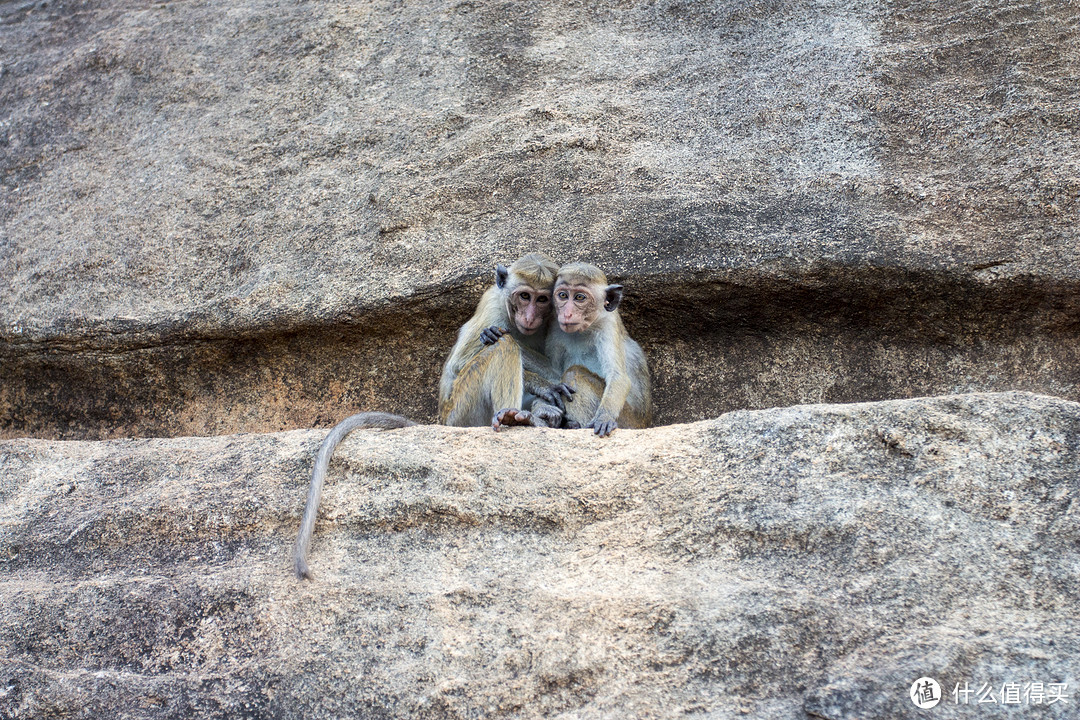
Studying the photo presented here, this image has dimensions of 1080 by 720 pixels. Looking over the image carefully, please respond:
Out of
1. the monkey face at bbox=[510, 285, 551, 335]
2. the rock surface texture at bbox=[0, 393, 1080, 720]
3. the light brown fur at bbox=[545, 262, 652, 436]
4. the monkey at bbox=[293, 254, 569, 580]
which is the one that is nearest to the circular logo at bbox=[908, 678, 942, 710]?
the rock surface texture at bbox=[0, 393, 1080, 720]

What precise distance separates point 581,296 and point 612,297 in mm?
220

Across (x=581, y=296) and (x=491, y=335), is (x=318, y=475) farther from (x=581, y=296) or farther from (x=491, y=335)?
(x=581, y=296)

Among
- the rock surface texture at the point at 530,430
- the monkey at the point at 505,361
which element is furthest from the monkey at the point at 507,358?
→ the rock surface texture at the point at 530,430

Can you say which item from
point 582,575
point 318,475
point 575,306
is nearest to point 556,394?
point 575,306

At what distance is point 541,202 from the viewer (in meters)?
6.60

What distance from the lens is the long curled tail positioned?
4164 millimetres

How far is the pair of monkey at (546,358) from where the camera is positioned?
5367 mm

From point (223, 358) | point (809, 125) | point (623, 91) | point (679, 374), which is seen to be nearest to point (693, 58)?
point (623, 91)

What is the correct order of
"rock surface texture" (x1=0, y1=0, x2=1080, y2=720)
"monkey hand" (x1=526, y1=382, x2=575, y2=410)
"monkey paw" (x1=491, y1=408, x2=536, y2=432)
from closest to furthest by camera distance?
"rock surface texture" (x1=0, y1=0, x2=1080, y2=720)
"monkey paw" (x1=491, y1=408, x2=536, y2=432)
"monkey hand" (x1=526, y1=382, x2=575, y2=410)

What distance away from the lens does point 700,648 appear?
360 cm

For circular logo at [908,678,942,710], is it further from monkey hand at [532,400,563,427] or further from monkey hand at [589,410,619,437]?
monkey hand at [532,400,563,427]

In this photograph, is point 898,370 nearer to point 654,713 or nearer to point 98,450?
point 654,713

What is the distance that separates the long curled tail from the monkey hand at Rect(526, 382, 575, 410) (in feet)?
2.79

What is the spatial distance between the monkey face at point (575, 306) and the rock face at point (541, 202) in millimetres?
666
